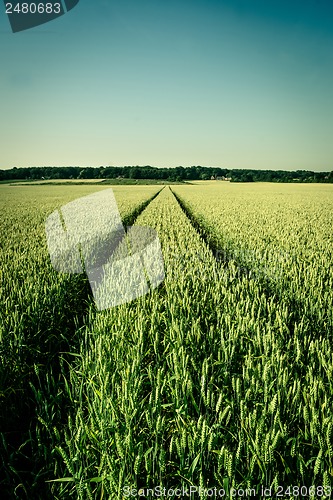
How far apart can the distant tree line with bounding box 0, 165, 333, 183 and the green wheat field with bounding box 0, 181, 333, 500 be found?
274 feet

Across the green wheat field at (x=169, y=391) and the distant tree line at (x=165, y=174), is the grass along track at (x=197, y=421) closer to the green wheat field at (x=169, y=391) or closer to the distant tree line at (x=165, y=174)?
the green wheat field at (x=169, y=391)

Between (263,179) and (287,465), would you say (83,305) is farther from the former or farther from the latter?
(263,179)

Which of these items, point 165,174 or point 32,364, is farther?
point 165,174

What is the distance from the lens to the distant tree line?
8412 cm

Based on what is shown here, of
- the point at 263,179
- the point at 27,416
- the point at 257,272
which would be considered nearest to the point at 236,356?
the point at 27,416

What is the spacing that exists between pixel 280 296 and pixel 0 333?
11.1ft

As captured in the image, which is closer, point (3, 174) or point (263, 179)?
point (3, 174)

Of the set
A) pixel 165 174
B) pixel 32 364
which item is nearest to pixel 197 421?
pixel 32 364

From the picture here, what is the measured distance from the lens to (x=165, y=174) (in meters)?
100

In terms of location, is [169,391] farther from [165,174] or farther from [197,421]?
[165,174]

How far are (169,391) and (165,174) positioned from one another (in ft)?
332

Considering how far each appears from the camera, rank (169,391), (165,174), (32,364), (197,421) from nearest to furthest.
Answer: (197,421)
(169,391)
(32,364)
(165,174)

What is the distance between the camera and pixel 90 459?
6.13 ft

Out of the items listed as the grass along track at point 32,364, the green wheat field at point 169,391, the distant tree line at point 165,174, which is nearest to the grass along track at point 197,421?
the green wheat field at point 169,391
